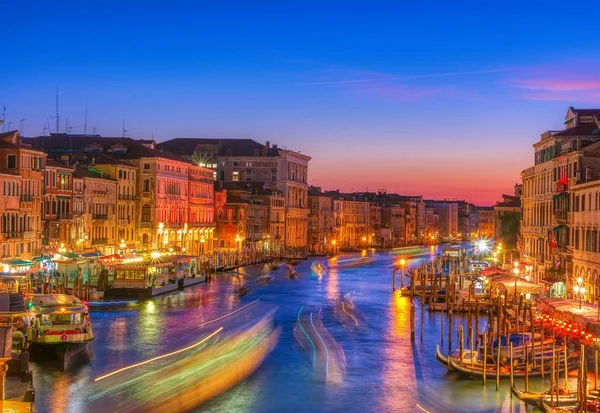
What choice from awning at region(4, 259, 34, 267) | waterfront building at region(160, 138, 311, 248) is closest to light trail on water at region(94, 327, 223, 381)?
awning at region(4, 259, 34, 267)

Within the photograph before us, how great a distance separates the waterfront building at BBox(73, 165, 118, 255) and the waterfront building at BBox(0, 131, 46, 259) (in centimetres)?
686

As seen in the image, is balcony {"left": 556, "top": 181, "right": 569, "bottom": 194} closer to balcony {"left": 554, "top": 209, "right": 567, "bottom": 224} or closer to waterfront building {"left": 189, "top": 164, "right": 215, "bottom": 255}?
balcony {"left": 554, "top": 209, "right": 567, "bottom": 224}

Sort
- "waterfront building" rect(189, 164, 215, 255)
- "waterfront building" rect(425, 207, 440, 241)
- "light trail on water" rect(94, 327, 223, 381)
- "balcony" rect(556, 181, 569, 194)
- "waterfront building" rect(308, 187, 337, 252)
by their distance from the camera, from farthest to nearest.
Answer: "waterfront building" rect(425, 207, 440, 241), "waterfront building" rect(308, 187, 337, 252), "waterfront building" rect(189, 164, 215, 255), "balcony" rect(556, 181, 569, 194), "light trail on water" rect(94, 327, 223, 381)

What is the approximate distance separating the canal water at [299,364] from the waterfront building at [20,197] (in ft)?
17.2

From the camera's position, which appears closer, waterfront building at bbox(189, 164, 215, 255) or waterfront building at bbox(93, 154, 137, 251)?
waterfront building at bbox(93, 154, 137, 251)

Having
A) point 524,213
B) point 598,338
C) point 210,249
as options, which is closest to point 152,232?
point 210,249

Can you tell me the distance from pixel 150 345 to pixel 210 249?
4260 cm

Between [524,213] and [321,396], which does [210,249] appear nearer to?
[524,213]

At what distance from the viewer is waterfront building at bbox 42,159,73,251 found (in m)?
44.2

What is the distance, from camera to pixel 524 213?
154 feet

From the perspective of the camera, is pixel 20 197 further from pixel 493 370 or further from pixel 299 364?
pixel 493 370

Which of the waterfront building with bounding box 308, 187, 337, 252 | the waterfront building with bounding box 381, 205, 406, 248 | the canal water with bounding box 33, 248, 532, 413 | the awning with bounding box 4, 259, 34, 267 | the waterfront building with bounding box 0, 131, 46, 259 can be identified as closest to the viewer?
the canal water with bounding box 33, 248, 532, 413

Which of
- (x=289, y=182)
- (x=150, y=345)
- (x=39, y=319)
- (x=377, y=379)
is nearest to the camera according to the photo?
(x=377, y=379)

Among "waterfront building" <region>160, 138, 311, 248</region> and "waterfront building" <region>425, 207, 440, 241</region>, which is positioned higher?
"waterfront building" <region>160, 138, 311, 248</region>
